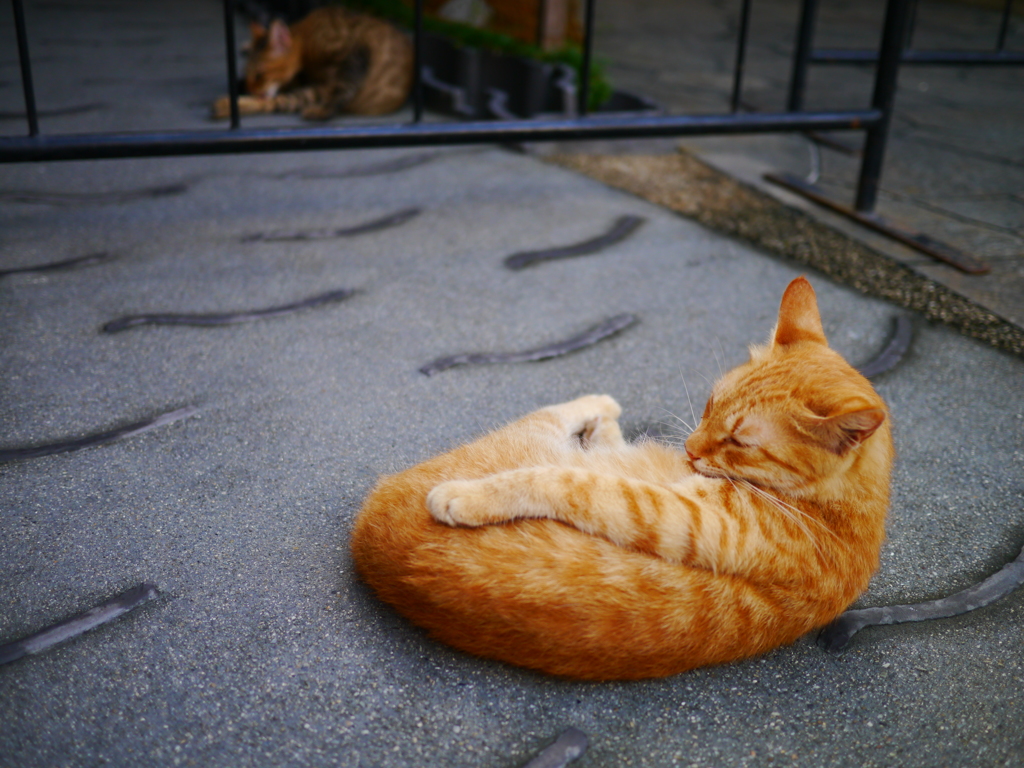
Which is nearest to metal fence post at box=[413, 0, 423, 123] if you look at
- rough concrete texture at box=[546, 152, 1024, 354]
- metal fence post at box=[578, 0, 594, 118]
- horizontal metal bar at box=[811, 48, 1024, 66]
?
metal fence post at box=[578, 0, 594, 118]

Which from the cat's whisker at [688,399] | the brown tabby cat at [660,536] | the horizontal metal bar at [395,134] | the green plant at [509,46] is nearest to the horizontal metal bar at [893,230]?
the horizontal metal bar at [395,134]

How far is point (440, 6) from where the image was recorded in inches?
235

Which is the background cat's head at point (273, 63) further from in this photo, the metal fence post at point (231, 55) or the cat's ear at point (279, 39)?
the metal fence post at point (231, 55)

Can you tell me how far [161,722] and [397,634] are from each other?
1.23ft

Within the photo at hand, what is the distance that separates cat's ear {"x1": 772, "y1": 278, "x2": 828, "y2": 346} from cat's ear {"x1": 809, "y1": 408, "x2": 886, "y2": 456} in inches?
13.1

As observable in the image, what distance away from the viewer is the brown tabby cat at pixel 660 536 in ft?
4.12

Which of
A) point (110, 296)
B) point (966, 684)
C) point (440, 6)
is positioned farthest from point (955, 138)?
point (110, 296)

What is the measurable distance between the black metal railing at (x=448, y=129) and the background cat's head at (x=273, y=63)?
71.6 inches

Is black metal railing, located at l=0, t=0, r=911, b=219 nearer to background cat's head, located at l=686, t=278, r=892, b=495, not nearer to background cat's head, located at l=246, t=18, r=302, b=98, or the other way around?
background cat's head, located at l=686, t=278, r=892, b=495

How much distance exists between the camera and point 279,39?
181 inches

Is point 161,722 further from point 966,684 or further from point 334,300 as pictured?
point 334,300

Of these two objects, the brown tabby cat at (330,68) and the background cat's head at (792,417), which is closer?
the background cat's head at (792,417)

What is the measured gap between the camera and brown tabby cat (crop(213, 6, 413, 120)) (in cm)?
448

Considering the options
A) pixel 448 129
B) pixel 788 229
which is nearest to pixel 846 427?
pixel 448 129
